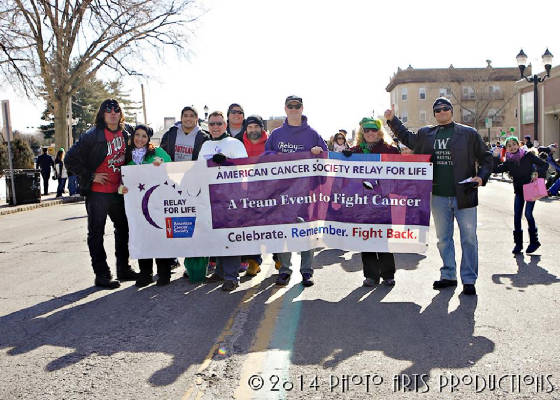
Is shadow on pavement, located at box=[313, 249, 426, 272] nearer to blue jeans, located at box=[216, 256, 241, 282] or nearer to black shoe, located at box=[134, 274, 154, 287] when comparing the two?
blue jeans, located at box=[216, 256, 241, 282]

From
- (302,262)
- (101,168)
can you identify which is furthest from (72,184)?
(302,262)

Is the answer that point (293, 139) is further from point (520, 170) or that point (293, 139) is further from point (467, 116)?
point (467, 116)

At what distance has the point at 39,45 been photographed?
29797 millimetres

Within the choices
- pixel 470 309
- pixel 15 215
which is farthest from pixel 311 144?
pixel 15 215

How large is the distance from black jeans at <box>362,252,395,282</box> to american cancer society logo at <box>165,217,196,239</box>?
1.99 meters

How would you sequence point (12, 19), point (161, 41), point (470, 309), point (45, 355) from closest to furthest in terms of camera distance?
point (45, 355) → point (470, 309) → point (12, 19) → point (161, 41)

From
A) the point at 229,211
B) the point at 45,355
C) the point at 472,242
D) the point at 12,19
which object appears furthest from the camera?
the point at 12,19

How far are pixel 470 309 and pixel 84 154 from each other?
451 centimetres

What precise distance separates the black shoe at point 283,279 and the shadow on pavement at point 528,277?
2.33 meters

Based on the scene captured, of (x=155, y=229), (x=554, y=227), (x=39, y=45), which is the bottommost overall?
(x=554, y=227)

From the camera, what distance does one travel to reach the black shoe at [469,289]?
6.10m

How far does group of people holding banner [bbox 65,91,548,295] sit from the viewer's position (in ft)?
20.8

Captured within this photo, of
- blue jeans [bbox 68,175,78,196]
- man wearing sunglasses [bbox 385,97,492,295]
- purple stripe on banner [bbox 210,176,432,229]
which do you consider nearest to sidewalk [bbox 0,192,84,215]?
blue jeans [bbox 68,175,78,196]

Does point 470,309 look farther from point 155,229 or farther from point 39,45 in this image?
point 39,45
